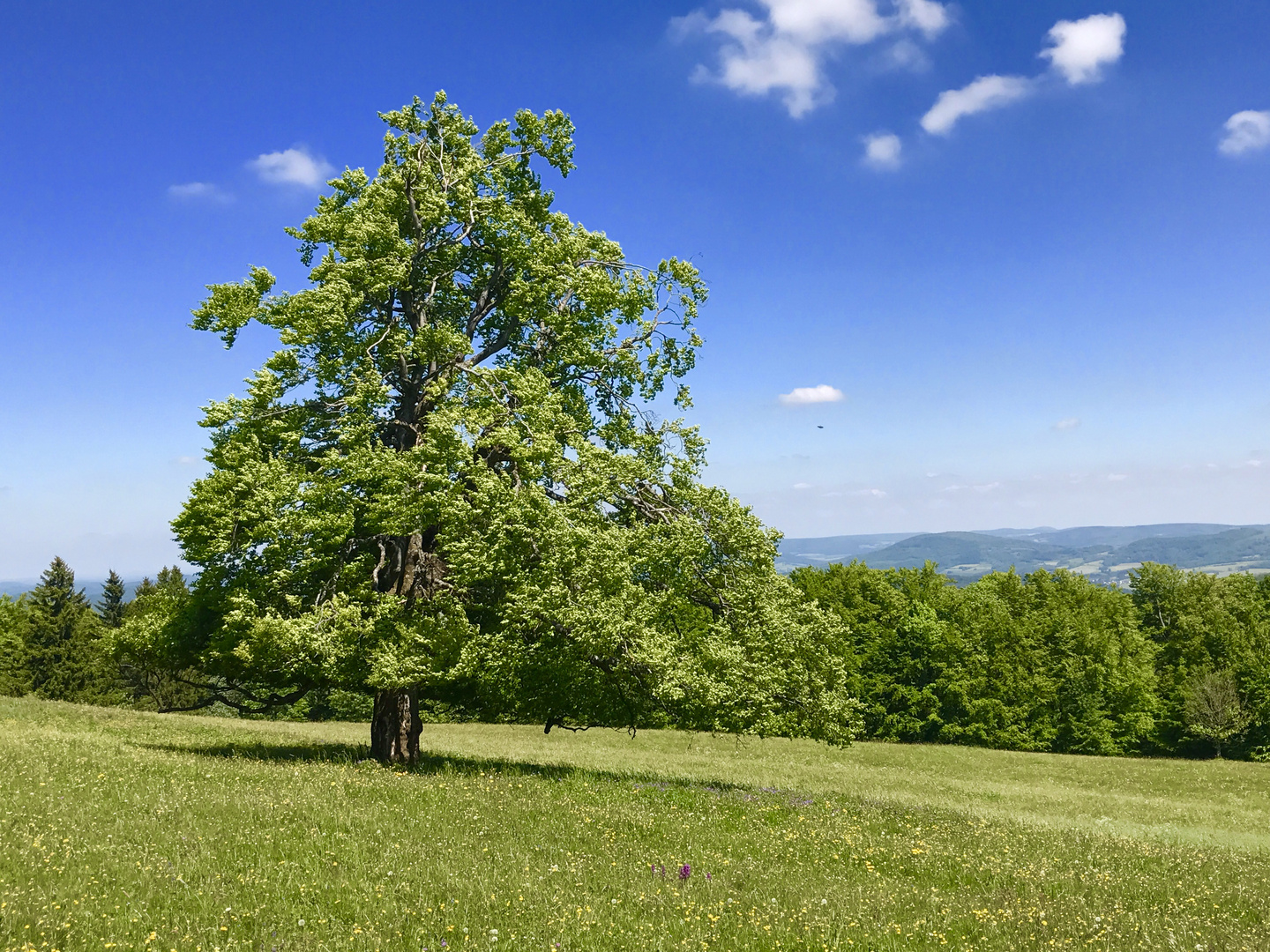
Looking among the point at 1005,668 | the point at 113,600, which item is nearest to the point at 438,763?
the point at 1005,668

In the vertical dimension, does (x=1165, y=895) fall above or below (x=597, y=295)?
below

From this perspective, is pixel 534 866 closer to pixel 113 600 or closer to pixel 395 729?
pixel 395 729

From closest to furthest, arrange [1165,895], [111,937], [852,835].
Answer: [111,937], [1165,895], [852,835]

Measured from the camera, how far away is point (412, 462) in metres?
17.0

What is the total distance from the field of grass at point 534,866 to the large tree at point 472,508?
240cm

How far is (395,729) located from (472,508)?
20.2ft

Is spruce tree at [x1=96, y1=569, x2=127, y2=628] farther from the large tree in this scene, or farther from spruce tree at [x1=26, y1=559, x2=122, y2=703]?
the large tree

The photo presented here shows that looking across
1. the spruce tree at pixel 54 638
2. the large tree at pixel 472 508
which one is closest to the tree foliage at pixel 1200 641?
the large tree at pixel 472 508

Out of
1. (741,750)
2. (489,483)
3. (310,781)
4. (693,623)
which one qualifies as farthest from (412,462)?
(741,750)

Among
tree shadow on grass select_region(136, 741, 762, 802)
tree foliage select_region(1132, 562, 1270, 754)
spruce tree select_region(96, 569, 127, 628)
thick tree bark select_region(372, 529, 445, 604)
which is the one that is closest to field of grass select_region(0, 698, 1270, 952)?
tree shadow on grass select_region(136, 741, 762, 802)

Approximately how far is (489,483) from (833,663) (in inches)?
387

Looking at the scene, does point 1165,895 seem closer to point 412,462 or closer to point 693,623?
point 693,623

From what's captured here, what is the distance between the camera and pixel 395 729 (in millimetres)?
18938

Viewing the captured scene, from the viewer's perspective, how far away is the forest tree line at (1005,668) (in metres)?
58.8
